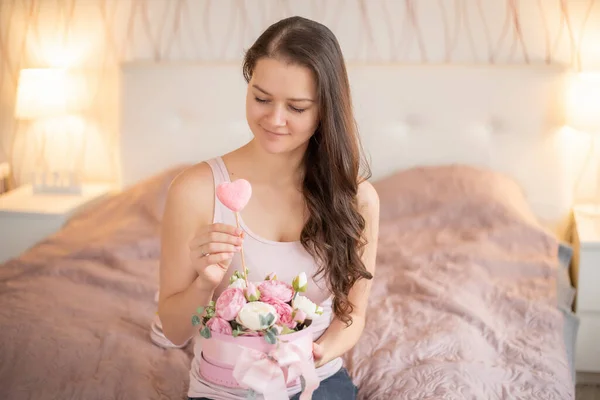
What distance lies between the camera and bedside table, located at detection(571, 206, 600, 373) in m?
2.69

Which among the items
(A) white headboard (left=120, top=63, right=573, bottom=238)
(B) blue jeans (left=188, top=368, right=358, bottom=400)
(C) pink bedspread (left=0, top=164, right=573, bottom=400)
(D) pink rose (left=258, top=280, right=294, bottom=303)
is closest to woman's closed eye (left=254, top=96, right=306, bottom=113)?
(D) pink rose (left=258, top=280, right=294, bottom=303)

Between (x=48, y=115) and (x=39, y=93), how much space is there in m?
0.10

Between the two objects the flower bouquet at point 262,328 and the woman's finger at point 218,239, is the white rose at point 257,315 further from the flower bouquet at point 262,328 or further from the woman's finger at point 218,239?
the woman's finger at point 218,239

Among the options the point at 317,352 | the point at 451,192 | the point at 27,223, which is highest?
the point at 317,352

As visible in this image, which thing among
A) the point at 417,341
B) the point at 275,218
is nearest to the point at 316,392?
the point at 275,218

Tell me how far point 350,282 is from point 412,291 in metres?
0.83

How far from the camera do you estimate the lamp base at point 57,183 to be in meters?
3.31

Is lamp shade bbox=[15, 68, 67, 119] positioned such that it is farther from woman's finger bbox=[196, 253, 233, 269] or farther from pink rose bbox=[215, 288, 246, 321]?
pink rose bbox=[215, 288, 246, 321]

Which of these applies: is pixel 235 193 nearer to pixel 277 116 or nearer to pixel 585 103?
pixel 277 116

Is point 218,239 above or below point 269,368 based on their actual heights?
above

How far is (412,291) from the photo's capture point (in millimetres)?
2469

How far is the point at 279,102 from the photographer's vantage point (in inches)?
59.2

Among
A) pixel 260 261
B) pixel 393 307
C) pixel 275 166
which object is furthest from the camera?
pixel 393 307

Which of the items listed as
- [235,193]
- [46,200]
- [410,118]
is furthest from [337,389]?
[46,200]
